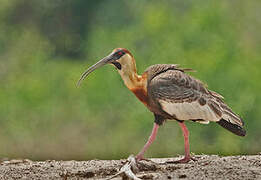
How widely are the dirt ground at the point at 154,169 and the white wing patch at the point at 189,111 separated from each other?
55cm

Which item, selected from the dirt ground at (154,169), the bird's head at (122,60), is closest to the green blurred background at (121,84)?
the dirt ground at (154,169)

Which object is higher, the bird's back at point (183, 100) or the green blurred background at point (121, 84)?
the green blurred background at point (121, 84)

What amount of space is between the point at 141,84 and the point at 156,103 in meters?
0.32

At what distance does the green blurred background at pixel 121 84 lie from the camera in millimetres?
15500

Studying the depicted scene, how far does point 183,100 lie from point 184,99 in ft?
0.06

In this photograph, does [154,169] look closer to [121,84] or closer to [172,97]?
[172,97]

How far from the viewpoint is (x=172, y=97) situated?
27.0 ft

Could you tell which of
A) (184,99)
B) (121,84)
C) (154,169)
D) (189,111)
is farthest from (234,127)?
(121,84)

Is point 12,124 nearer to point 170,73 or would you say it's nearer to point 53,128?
point 53,128

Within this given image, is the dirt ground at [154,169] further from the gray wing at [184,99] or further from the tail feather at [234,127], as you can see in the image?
the gray wing at [184,99]

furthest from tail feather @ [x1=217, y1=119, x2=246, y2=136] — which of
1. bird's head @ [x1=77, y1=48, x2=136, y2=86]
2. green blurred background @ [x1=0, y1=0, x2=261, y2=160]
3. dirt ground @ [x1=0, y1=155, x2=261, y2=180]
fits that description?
green blurred background @ [x1=0, y1=0, x2=261, y2=160]

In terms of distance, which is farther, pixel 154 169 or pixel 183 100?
pixel 183 100

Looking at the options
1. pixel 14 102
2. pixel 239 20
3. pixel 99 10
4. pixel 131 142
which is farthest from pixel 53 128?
pixel 99 10

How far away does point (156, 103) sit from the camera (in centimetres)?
821
